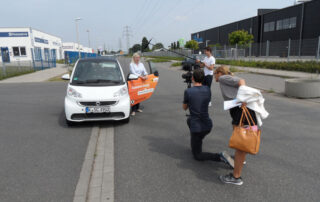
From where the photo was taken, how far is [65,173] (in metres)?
3.56

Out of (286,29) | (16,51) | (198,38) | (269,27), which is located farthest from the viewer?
(198,38)

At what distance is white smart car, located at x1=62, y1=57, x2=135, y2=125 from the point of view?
5.43m

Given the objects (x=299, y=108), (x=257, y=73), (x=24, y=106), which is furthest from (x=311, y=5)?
(x=24, y=106)

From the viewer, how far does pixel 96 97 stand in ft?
17.8

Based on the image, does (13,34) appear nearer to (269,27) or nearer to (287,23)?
(269,27)

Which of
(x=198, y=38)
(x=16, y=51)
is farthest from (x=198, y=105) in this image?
(x=198, y=38)

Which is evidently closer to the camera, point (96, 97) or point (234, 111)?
point (234, 111)

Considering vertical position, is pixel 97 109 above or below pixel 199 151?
above

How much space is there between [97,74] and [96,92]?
845mm

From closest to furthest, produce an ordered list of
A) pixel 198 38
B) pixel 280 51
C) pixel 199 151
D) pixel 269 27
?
1. pixel 199 151
2. pixel 280 51
3. pixel 269 27
4. pixel 198 38

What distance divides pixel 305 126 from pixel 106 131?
172 inches

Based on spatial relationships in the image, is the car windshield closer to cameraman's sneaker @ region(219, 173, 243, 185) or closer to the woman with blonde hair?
the woman with blonde hair

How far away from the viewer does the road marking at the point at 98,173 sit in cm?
301

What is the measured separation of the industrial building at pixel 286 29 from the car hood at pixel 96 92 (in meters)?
Answer: 17.0
